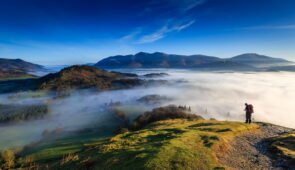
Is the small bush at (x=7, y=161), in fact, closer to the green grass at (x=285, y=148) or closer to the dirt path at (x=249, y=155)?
the dirt path at (x=249, y=155)

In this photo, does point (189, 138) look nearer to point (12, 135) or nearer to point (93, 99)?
point (12, 135)

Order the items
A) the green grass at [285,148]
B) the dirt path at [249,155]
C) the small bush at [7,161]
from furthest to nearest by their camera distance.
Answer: the small bush at [7,161] → the green grass at [285,148] → the dirt path at [249,155]

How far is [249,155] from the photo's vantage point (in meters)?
15.0

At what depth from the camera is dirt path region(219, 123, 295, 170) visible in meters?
12.9

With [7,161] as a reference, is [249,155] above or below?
above

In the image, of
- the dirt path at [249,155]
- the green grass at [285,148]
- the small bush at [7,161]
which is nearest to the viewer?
the dirt path at [249,155]

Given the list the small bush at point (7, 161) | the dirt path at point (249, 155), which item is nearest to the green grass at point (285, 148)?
the dirt path at point (249, 155)

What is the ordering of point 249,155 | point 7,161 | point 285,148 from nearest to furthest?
1. point 249,155
2. point 285,148
3. point 7,161

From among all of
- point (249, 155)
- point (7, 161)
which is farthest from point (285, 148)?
point (7, 161)

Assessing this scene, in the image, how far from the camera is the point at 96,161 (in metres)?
15.0

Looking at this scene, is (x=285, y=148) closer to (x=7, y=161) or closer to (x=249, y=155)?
(x=249, y=155)

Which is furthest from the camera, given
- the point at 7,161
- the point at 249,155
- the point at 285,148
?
the point at 7,161

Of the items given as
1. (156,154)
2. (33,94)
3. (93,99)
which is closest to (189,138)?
(156,154)

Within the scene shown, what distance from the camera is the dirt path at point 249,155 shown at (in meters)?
12.9
